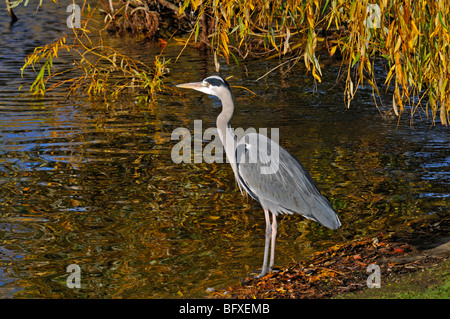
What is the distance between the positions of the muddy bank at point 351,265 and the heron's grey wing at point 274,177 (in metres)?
0.50

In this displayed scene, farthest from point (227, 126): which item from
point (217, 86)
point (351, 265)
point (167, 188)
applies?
point (167, 188)

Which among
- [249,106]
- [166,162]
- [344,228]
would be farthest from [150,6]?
[344,228]

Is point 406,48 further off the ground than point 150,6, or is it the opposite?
point 150,6

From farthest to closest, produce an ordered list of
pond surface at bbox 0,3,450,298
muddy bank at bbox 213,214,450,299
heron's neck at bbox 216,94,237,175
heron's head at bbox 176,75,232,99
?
heron's head at bbox 176,75,232,99 < heron's neck at bbox 216,94,237,175 < pond surface at bbox 0,3,450,298 < muddy bank at bbox 213,214,450,299

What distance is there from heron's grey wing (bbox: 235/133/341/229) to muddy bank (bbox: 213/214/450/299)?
0.50m

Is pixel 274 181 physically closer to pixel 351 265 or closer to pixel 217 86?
pixel 351 265

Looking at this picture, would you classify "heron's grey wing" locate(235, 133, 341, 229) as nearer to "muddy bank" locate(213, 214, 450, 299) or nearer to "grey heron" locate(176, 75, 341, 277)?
"grey heron" locate(176, 75, 341, 277)

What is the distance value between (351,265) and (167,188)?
3260 mm

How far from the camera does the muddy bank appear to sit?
5.09 metres

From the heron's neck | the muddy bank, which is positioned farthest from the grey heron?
the muddy bank

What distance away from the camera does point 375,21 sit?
5.64 metres

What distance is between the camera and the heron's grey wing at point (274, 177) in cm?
578
